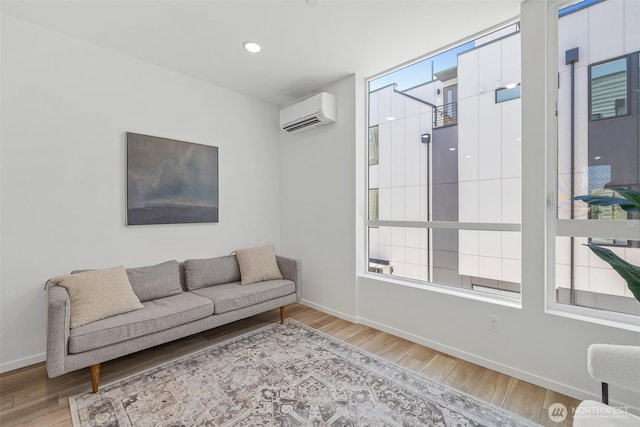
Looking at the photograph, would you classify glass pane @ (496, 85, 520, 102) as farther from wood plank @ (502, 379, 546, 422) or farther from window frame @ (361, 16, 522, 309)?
wood plank @ (502, 379, 546, 422)

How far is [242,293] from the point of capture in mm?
2828

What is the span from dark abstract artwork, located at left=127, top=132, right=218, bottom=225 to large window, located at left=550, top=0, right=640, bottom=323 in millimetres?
3263

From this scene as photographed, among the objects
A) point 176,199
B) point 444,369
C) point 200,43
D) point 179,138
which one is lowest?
point 444,369

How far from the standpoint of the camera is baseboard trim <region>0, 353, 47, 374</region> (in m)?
2.22

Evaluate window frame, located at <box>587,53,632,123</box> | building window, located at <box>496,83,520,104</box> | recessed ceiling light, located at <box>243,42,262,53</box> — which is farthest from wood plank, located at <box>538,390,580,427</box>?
recessed ceiling light, located at <box>243,42,262,53</box>

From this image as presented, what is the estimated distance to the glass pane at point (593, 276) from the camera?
6.06ft

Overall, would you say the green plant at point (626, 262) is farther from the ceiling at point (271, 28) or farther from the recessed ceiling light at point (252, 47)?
the recessed ceiling light at point (252, 47)

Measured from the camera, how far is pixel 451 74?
2.71 m

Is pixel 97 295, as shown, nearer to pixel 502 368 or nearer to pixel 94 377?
pixel 94 377

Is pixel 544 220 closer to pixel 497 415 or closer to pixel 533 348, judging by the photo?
pixel 533 348

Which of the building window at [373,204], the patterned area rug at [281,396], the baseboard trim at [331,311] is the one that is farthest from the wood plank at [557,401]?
the building window at [373,204]

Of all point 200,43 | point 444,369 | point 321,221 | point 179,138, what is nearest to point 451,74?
point 321,221

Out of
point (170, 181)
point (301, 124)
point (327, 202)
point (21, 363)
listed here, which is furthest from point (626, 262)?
point (21, 363)

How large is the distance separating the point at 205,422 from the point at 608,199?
250cm
